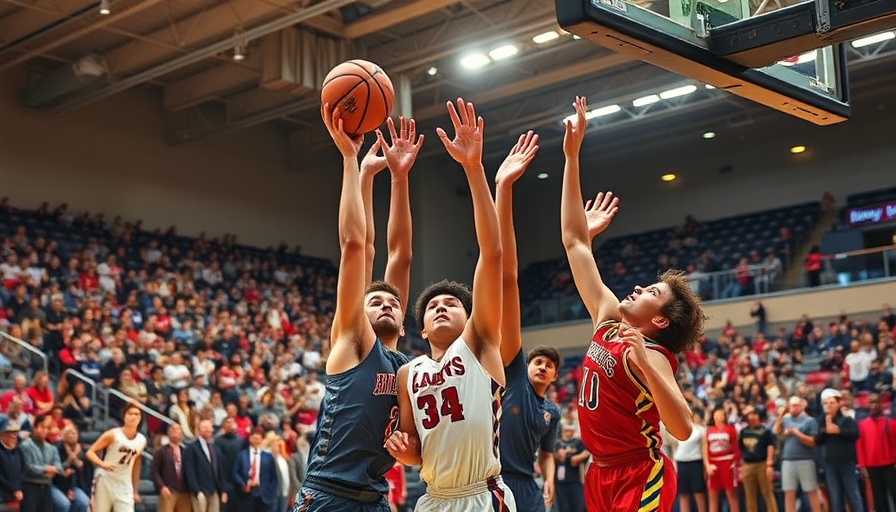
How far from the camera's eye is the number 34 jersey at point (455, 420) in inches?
163

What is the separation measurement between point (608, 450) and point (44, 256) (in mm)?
15919

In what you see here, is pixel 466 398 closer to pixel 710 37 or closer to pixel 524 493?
pixel 524 493

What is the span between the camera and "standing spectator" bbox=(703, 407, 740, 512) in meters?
13.4

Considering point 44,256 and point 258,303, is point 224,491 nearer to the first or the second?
point 44,256

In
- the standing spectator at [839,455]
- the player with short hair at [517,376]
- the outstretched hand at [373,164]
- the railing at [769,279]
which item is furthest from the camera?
the railing at [769,279]

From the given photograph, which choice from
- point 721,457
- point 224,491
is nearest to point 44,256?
point 224,491

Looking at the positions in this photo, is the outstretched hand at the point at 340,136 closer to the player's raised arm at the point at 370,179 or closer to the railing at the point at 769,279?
the player's raised arm at the point at 370,179

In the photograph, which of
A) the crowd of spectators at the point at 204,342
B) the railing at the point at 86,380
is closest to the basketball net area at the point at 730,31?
the crowd of spectators at the point at 204,342

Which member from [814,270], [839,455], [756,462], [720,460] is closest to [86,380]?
[720,460]

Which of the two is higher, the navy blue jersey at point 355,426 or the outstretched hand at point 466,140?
the outstretched hand at point 466,140

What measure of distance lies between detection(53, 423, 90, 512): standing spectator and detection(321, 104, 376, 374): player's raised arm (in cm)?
861

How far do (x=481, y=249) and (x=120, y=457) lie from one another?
28.5 feet

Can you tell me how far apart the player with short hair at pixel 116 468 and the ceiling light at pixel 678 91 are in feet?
43.8

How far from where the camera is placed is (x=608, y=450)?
14.0ft
